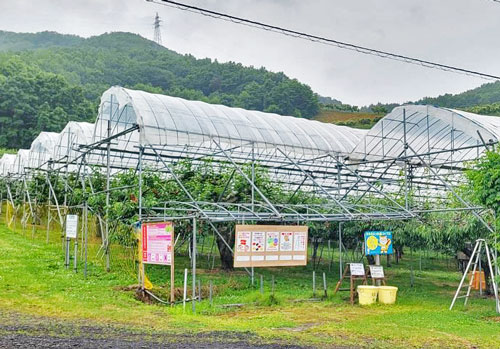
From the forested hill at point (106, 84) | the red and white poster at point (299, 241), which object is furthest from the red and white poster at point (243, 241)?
the forested hill at point (106, 84)

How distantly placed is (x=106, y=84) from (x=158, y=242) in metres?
49.6

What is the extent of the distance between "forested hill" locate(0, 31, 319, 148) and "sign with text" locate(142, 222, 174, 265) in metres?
35.9

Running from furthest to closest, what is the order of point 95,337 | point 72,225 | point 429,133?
point 429,133 < point 72,225 < point 95,337

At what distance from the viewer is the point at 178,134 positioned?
56.8ft

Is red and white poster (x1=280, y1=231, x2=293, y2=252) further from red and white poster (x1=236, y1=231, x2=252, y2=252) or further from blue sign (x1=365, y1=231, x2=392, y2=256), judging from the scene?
blue sign (x1=365, y1=231, x2=392, y2=256)

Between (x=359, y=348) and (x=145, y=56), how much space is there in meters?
61.2

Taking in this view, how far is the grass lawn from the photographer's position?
9969mm

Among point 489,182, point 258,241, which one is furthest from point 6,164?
point 489,182

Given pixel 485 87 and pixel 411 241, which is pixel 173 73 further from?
pixel 411 241

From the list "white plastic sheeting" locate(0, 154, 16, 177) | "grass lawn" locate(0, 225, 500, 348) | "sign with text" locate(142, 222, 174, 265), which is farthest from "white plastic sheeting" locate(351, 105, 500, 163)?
"white plastic sheeting" locate(0, 154, 16, 177)

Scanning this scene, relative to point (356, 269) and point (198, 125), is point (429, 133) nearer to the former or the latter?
point (356, 269)

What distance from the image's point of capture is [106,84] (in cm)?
5934

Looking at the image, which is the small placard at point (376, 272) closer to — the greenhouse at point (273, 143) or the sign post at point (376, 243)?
the sign post at point (376, 243)

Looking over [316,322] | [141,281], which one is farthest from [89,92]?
[316,322]
